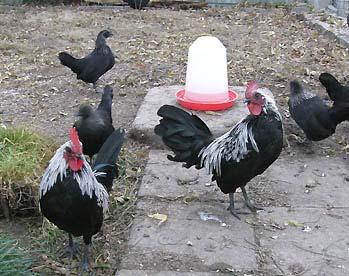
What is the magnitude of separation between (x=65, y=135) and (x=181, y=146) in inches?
67.8

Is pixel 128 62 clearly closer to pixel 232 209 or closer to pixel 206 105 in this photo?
pixel 206 105

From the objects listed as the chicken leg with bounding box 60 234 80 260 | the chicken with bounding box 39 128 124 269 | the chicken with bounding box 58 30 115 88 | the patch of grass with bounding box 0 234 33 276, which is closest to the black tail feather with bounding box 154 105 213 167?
the chicken with bounding box 39 128 124 269

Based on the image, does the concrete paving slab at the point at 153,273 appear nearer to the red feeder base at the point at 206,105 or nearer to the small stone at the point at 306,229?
the small stone at the point at 306,229

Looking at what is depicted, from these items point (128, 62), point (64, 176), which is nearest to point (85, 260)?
point (64, 176)

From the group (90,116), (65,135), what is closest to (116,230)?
(90,116)

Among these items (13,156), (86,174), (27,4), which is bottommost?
(27,4)

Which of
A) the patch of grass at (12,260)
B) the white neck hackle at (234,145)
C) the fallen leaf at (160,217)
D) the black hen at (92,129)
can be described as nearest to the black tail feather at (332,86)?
the white neck hackle at (234,145)

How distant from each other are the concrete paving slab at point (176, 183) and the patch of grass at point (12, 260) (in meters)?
1.17

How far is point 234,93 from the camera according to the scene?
5758 mm

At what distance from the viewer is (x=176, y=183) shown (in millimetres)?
4512

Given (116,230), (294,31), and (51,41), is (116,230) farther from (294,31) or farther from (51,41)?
(294,31)

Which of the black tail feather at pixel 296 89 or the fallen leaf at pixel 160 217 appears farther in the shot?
the black tail feather at pixel 296 89

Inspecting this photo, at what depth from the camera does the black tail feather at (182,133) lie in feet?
13.3

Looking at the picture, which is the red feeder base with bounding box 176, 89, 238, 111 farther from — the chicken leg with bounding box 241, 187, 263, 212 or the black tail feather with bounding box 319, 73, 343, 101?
the chicken leg with bounding box 241, 187, 263, 212
